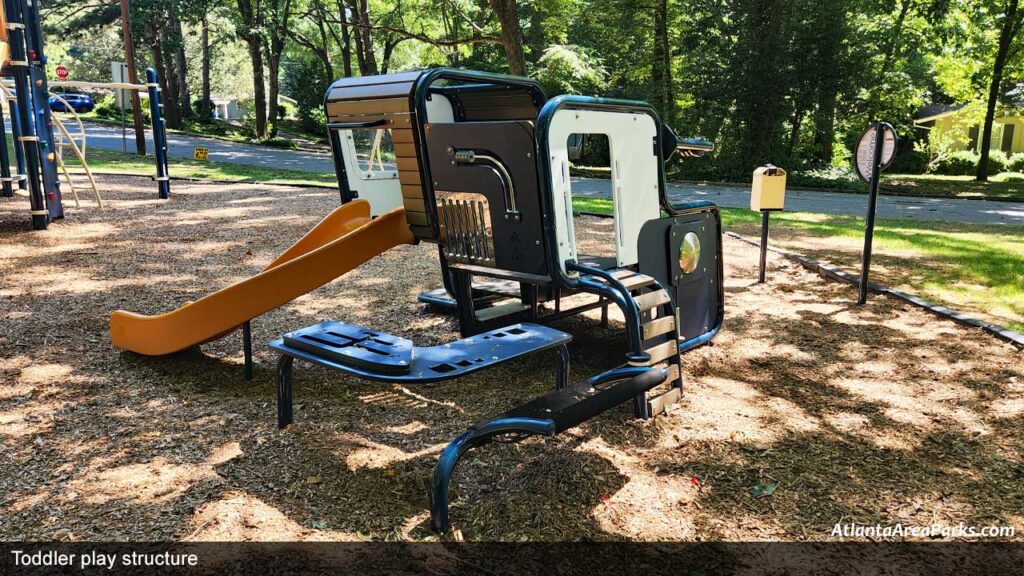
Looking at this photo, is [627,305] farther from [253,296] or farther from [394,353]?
[253,296]

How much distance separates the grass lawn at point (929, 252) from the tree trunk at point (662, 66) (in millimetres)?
11482

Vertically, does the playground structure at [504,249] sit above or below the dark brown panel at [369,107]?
below

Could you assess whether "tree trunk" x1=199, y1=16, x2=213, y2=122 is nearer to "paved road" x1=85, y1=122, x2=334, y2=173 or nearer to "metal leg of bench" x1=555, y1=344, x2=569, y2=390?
"paved road" x1=85, y1=122, x2=334, y2=173

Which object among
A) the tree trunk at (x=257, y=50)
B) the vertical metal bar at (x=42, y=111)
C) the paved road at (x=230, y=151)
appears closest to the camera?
the vertical metal bar at (x=42, y=111)

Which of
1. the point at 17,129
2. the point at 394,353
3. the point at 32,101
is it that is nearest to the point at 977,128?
the point at 17,129

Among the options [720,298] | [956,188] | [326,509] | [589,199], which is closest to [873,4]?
[956,188]

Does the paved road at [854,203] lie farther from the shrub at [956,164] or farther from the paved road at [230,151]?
the shrub at [956,164]

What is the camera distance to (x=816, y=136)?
851 inches

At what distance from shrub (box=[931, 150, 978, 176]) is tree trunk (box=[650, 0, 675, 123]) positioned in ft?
48.1

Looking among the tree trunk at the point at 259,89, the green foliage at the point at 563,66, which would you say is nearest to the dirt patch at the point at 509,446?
the green foliage at the point at 563,66

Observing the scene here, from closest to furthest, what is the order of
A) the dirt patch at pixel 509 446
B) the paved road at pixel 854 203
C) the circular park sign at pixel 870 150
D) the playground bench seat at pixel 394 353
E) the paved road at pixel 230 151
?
the dirt patch at pixel 509 446 → the playground bench seat at pixel 394 353 → the circular park sign at pixel 870 150 → the paved road at pixel 854 203 → the paved road at pixel 230 151

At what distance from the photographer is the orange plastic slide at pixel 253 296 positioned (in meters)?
3.98

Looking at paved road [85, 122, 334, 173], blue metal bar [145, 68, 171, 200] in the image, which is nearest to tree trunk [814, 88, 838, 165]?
paved road [85, 122, 334, 173]

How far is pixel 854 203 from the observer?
15.5 meters
